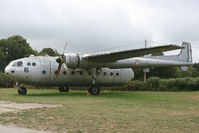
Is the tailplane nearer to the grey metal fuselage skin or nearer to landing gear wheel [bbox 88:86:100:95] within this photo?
the grey metal fuselage skin

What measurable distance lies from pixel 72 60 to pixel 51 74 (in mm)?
2835

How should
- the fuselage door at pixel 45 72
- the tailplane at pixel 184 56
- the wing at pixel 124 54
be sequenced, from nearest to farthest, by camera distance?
the wing at pixel 124 54 < the fuselage door at pixel 45 72 < the tailplane at pixel 184 56

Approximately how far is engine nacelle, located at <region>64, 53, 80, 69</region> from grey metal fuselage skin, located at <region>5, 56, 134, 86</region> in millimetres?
2198

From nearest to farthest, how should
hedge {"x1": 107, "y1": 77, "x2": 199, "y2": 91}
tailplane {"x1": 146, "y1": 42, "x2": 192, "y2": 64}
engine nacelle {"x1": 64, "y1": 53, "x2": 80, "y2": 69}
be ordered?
engine nacelle {"x1": 64, "y1": 53, "x2": 80, "y2": 69}
tailplane {"x1": 146, "y1": 42, "x2": 192, "y2": 64}
hedge {"x1": 107, "y1": 77, "x2": 199, "y2": 91}

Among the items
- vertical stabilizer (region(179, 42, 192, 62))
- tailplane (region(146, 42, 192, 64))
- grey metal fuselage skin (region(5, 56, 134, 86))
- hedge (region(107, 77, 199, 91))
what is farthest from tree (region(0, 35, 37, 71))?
vertical stabilizer (region(179, 42, 192, 62))

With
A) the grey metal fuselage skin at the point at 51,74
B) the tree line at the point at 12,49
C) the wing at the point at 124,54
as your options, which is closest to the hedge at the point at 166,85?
the grey metal fuselage skin at the point at 51,74

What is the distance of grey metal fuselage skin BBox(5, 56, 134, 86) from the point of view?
66.3 feet

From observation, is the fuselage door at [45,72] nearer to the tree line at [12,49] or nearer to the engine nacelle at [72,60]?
the engine nacelle at [72,60]

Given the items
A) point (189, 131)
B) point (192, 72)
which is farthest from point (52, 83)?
point (192, 72)

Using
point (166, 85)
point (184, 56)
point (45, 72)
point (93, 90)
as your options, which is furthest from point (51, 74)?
point (166, 85)

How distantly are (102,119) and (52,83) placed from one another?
1380 cm

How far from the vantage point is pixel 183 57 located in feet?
79.0

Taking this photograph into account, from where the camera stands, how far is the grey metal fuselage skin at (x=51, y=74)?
2020 centimetres

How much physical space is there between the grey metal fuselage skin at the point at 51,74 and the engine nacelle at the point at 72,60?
7.21ft
